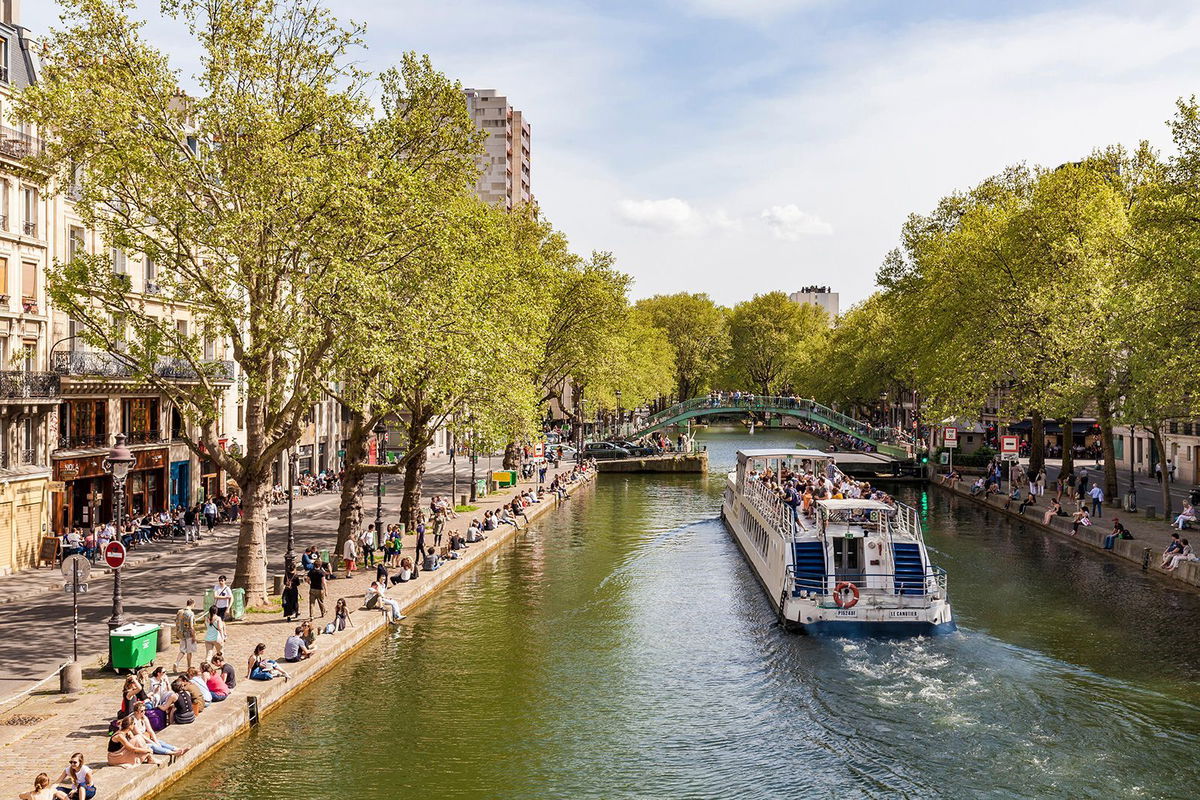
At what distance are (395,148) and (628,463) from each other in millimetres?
61828

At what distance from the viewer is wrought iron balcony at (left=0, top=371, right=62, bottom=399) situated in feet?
135

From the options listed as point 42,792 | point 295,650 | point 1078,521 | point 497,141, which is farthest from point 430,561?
point 497,141

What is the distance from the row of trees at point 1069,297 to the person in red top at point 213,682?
33.9 meters

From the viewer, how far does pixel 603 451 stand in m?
99.9

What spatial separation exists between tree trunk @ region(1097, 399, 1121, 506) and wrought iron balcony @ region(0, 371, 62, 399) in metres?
49.6

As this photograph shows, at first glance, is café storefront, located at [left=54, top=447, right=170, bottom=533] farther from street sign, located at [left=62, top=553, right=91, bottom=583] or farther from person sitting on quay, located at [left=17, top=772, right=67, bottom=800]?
person sitting on quay, located at [left=17, top=772, right=67, bottom=800]

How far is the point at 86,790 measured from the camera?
18312 millimetres

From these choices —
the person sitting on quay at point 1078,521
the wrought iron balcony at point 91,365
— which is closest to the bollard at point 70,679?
the wrought iron balcony at point 91,365

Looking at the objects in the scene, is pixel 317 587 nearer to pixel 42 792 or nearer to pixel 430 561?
pixel 430 561

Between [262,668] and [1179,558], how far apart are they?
113 feet

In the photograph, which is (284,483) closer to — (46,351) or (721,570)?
(46,351)

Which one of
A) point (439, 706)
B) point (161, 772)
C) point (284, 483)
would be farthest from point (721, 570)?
point (284, 483)

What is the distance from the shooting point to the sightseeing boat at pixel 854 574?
32938mm

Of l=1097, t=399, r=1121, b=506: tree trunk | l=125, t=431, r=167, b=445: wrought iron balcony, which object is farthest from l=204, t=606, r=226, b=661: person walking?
l=1097, t=399, r=1121, b=506: tree trunk
